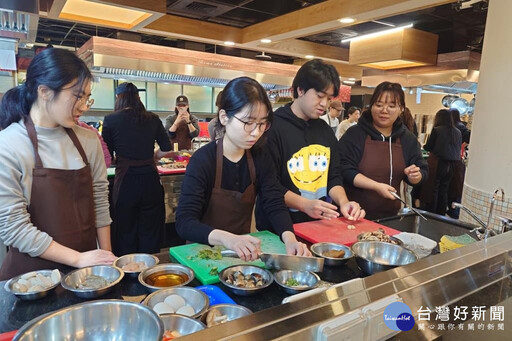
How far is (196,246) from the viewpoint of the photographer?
1.52 meters

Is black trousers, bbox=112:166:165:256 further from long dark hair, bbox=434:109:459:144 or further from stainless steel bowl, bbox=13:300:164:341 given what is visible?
long dark hair, bbox=434:109:459:144

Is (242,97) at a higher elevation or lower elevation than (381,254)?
higher

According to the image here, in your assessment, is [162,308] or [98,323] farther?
[162,308]

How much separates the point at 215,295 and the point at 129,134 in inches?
94.2

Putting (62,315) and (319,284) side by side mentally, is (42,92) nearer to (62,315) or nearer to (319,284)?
(62,315)

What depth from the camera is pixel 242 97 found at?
1491 millimetres

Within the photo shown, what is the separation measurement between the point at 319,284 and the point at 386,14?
9.34 feet

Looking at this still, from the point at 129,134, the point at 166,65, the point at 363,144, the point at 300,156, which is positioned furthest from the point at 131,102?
the point at 363,144

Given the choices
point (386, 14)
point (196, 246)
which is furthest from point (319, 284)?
point (386, 14)

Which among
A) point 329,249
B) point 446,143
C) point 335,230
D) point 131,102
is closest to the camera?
point 329,249

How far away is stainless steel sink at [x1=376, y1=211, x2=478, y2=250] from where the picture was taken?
194cm

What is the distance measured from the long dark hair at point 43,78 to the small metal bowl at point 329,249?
1185 millimetres

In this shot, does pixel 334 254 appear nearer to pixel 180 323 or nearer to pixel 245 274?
pixel 245 274

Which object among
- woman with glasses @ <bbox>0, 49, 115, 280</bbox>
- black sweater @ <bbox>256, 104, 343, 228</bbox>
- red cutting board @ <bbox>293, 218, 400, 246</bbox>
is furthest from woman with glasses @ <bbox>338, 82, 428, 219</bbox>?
woman with glasses @ <bbox>0, 49, 115, 280</bbox>
